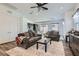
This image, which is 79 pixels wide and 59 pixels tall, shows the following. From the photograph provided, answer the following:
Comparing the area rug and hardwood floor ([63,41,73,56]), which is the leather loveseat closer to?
the area rug

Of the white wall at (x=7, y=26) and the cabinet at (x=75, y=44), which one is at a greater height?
the white wall at (x=7, y=26)

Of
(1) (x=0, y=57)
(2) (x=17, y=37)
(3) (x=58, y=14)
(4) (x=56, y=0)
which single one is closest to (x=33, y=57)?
(2) (x=17, y=37)

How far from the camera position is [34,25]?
2768 millimetres

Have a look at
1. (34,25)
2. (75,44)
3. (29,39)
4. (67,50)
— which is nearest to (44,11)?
(34,25)

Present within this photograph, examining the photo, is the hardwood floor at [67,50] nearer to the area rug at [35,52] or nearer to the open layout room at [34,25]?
the open layout room at [34,25]

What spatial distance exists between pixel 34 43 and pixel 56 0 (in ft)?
4.81

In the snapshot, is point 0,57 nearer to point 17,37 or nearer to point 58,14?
point 17,37

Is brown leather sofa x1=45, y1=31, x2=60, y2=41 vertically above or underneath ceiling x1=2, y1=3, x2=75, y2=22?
underneath

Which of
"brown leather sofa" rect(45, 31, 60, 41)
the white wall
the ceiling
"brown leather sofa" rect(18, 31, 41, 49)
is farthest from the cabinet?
the white wall

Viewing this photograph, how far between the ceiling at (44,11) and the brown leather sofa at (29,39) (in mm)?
461

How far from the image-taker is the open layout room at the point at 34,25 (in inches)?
102

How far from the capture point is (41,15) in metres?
2.74

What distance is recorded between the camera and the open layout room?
259cm

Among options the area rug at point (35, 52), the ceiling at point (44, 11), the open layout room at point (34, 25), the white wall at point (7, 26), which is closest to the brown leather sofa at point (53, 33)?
the open layout room at point (34, 25)
